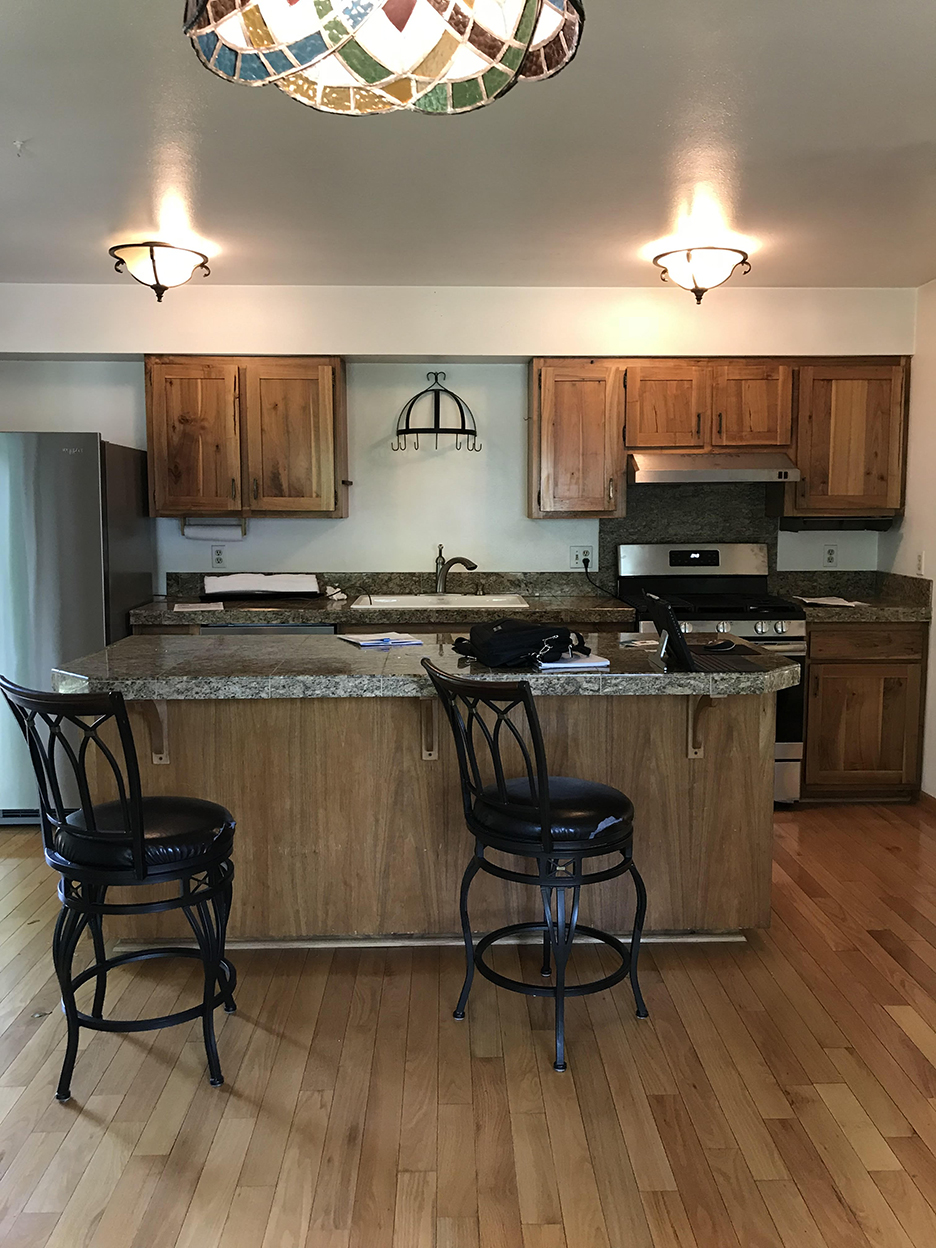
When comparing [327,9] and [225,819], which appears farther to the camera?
[225,819]

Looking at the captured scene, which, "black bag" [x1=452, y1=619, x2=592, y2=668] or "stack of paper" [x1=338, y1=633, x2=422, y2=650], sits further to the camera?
"stack of paper" [x1=338, y1=633, x2=422, y2=650]

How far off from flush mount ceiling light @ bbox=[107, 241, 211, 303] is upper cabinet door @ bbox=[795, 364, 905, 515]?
9.51 ft

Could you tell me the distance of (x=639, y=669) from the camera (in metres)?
2.78

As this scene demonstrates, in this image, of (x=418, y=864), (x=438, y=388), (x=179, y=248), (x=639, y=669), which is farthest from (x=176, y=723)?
(x=438, y=388)

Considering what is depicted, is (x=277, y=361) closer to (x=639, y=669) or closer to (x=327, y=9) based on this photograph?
(x=639, y=669)

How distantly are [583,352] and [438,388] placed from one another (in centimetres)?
79

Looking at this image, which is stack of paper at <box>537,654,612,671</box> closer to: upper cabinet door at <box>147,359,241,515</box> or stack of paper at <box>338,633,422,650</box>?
stack of paper at <box>338,633,422,650</box>

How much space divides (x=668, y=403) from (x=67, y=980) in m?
3.67

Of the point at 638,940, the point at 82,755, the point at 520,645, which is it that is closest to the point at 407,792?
the point at 520,645

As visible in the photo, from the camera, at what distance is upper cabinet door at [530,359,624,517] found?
477cm

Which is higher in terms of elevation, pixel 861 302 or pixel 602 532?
pixel 861 302

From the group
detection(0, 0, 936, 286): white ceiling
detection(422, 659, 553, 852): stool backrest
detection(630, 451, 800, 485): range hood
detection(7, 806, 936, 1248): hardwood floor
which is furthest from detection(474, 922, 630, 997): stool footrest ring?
detection(630, 451, 800, 485): range hood

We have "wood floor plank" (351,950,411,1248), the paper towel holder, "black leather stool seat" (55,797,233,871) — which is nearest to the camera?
"wood floor plank" (351,950,411,1248)

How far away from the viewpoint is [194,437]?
15.5 ft
